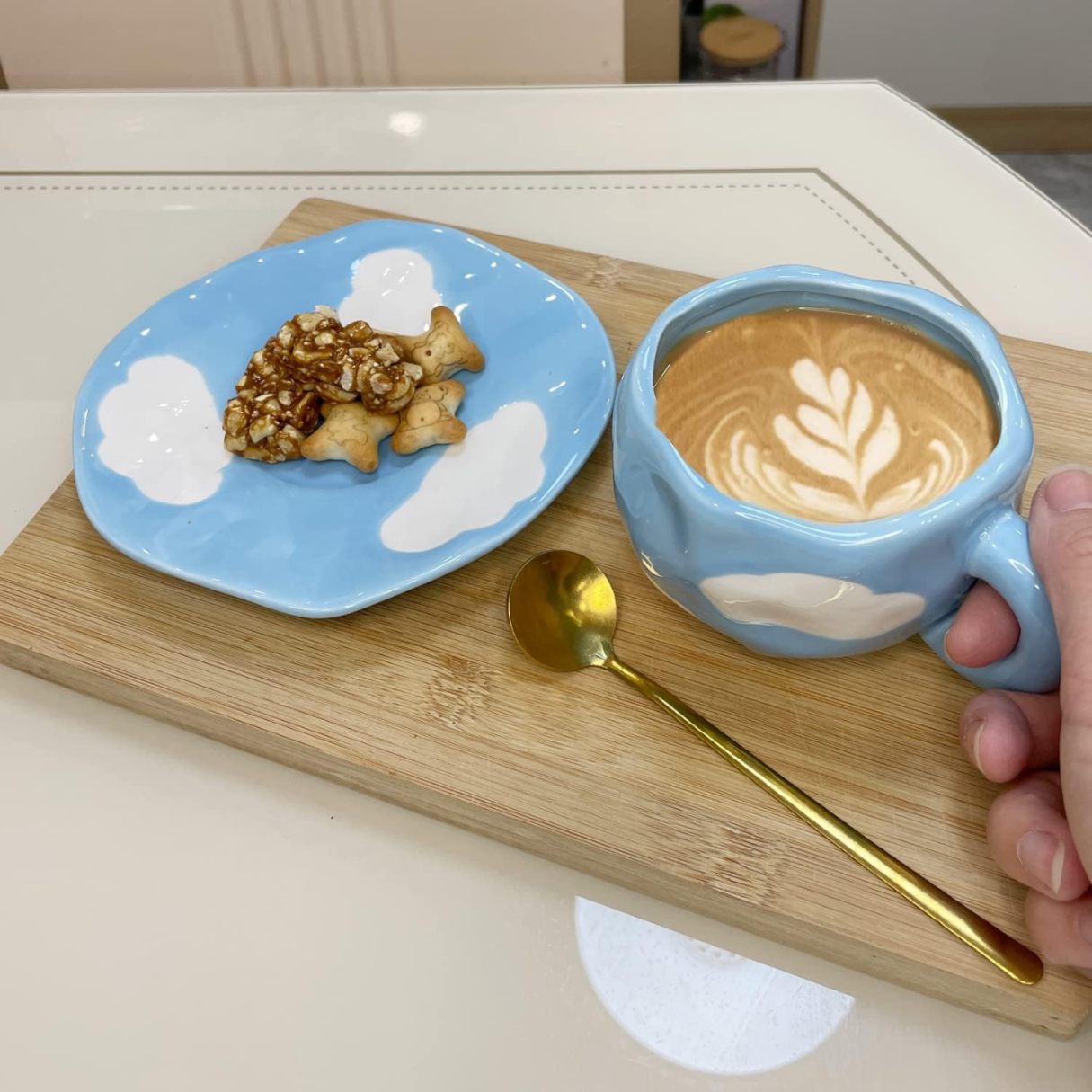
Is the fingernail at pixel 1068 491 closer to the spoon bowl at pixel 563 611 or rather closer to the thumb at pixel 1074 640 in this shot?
the thumb at pixel 1074 640

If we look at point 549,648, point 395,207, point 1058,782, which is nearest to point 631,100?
point 395,207

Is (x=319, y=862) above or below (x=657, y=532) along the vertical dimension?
below

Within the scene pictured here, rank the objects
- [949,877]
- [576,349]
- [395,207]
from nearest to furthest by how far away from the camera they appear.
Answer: [949,877]
[576,349]
[395,207]

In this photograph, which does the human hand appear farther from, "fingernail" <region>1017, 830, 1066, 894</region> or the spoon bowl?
the spoon bowl

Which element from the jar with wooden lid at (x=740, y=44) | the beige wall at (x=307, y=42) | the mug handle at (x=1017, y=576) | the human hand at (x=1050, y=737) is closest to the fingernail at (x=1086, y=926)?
the human hand at (x=1050, y=737)

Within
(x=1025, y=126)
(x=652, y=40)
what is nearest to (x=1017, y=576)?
(x=652, y=40)

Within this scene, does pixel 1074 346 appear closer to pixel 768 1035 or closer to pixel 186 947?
pixel 768 1035

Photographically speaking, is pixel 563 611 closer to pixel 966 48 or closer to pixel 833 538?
pixel 833 538

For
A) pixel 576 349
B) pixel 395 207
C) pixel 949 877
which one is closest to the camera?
pixel 949 877

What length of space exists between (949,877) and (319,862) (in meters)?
0.33

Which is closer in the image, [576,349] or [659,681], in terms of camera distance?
[659,681]

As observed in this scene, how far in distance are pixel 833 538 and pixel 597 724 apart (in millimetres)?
179

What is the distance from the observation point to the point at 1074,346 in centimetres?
80

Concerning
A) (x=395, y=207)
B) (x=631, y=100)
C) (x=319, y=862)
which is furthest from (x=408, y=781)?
(x=631, y=100)
